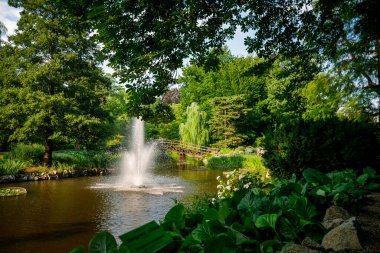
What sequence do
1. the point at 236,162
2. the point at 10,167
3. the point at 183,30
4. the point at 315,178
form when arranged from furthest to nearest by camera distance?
the point at 236,162 < the point at 10,167 < the point at 183,30 < the point at 315,178

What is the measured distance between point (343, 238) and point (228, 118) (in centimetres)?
3559

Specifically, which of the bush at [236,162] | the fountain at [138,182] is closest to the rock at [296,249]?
the fountain at [138,182]

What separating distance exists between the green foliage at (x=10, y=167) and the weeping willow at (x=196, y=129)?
22136 millimetres

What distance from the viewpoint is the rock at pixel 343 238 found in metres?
1.17

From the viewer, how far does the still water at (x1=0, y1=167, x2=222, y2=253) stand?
7.05 meters

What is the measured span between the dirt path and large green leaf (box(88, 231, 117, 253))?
0.95 m

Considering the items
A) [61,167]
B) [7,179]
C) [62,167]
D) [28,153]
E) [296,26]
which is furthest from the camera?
[28,153]

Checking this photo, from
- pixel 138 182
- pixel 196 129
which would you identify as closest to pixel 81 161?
pixel 138 182

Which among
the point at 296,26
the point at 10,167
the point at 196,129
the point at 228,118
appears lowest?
the point at 10,167

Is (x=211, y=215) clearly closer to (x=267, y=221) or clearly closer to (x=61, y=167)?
(x=267, y=221)

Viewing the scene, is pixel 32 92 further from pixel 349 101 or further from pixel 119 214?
pixel 349 101

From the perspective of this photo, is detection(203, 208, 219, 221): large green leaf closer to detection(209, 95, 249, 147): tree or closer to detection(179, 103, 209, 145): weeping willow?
detection(209, 95, 249, 147): tree

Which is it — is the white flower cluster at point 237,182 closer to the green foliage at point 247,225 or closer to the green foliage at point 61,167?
the green foliage at point 247,225

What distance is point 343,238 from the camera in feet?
3.90
